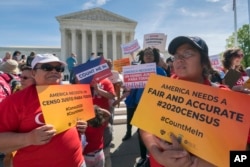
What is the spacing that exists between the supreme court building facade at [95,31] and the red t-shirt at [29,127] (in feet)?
190

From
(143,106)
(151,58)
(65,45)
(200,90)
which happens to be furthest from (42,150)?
(65,45)

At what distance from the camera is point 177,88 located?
154 centimetres

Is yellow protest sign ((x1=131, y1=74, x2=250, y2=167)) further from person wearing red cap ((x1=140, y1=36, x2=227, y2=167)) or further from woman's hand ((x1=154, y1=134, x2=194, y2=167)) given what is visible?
person wearing red cap ((x1=140, y1=36, x2=227, y2=167))

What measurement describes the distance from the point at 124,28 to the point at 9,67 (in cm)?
5756

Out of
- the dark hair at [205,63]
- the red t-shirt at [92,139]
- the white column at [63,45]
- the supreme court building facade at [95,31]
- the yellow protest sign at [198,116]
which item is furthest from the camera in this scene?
the supreme court building facade at [95,31]

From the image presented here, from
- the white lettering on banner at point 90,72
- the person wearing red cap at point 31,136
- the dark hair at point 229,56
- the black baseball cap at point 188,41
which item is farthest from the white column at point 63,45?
the black baseball cap at point 188,41

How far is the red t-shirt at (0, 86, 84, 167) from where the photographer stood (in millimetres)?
1947

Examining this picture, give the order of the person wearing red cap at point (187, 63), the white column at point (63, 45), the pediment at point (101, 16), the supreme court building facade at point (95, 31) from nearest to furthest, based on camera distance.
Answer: the person wearing red cap at point (187, 63) < the white column at point (63, 45) < the supreme court building facade at point (95, 31) < the pediment at point (101, 16)

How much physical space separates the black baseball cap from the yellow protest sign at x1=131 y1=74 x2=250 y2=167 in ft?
1.02

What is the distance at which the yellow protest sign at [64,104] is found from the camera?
1.85 m

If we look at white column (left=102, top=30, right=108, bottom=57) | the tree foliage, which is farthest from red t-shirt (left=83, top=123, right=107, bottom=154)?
white column (left=102, top=30, right=108, bottom=57)

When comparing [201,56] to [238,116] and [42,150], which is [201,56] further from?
[42,150]

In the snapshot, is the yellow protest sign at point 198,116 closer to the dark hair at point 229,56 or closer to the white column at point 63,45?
the dark hair at point 229,56

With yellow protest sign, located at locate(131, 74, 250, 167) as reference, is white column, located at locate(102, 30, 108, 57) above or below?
above
